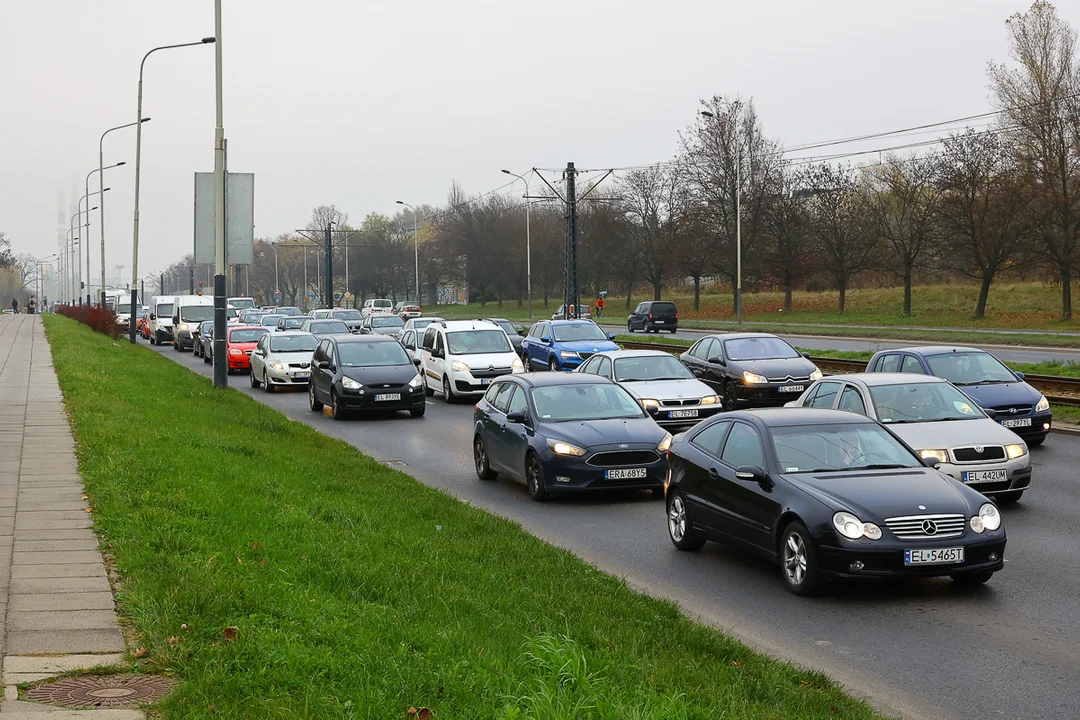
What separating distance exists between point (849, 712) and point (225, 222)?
23.3 m

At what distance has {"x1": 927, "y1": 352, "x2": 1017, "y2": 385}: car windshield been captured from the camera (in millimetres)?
18109

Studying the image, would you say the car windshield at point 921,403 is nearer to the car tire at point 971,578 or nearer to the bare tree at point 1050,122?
the car tire at point 971,578

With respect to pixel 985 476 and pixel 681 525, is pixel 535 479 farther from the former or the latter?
pixel 985 476

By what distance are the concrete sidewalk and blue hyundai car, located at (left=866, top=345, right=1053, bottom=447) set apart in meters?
11.7

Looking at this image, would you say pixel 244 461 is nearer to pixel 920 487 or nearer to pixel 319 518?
pixel 319 518

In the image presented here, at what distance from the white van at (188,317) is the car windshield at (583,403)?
Answer: 40247 millimetres

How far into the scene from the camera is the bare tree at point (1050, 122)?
177ft

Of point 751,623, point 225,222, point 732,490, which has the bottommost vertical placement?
point 751,623

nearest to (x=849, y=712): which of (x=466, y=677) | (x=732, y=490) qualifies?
(x=466, y=677)

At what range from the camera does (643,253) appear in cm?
9250

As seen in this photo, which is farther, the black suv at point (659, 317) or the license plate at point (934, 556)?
the black suv at point (659, 317)

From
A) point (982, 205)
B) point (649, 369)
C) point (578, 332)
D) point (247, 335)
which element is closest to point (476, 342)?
point (578, 332)

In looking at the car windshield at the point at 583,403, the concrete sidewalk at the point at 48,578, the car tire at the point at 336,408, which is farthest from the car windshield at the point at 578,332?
the concrete sidewalk at the point at 48,578

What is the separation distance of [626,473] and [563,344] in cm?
1925
